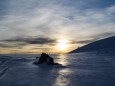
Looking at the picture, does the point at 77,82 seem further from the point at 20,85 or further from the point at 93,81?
the point at 20,85

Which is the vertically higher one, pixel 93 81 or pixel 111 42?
pixel 111 42

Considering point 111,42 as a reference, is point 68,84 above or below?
below

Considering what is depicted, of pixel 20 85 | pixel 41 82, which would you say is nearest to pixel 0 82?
pixel 20 85

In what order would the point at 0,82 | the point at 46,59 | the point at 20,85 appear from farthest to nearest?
the point at 46,59
the point at 0,82
the point at 20,85

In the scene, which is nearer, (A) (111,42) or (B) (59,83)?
(B) (59,83)

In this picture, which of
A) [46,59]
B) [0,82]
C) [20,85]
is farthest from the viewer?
[46,59]

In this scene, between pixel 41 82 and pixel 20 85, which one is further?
pixel 41 82

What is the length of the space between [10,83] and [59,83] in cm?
303

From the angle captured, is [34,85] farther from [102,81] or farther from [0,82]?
[102,81]

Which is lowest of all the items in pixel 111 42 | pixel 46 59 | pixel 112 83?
pixel 112 83

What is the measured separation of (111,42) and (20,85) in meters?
72.2

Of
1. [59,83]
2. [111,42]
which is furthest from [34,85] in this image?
[111,42]

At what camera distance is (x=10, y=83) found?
13422mm

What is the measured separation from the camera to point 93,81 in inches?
555
